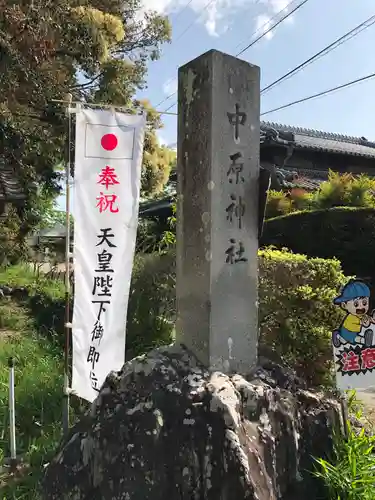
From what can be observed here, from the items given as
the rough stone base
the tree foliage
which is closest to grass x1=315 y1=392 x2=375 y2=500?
the rough stone base

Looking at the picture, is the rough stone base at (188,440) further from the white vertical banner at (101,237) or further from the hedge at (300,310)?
the hedge at (300,310)

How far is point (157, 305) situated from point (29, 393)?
207cm

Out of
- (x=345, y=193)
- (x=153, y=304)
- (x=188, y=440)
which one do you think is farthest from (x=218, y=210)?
(x=345, y=193)

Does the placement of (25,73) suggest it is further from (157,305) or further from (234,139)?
(234,139)

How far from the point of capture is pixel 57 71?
7.20 metres

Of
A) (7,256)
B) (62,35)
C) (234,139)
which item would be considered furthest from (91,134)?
(7,256)

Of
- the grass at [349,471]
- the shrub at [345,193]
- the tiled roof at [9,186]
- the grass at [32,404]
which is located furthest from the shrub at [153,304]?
the shrub at [345,193]

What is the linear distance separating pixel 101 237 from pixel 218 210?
67.9 inches

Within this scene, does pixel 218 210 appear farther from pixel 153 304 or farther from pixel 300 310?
pixel 153 304

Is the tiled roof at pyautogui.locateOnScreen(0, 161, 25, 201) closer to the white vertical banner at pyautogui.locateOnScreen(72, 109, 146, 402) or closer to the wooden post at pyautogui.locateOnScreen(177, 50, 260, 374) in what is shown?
the white vertical banner at pyautogui.locateOnScreen(72, 109, 146, 402)

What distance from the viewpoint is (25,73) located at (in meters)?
6.49

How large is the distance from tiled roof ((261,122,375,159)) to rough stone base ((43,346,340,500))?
13621 millimetres

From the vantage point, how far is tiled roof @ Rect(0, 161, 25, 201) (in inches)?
309

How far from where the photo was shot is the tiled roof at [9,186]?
7.85 meters
